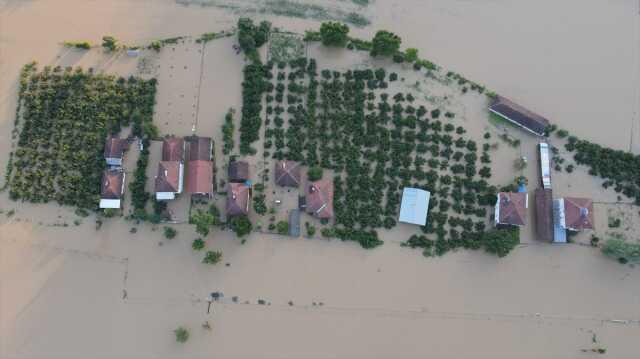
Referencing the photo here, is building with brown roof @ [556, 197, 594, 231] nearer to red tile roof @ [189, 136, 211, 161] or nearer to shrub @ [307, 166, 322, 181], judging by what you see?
shrub @ [307, 166, 322, 181]

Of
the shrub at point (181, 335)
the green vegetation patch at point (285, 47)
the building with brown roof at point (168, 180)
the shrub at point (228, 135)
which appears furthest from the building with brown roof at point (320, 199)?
the shrub at point (181, 335)

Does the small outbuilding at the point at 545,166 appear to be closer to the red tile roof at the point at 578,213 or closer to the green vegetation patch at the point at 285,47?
the red tile roof at the point at 578,213

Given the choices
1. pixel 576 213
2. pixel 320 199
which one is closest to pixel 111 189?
pixel 320 199

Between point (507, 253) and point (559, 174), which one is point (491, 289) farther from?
point (559, 174)

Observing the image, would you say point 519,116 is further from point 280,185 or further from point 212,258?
point 212,258

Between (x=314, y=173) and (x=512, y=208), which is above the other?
(x=314, y=173)

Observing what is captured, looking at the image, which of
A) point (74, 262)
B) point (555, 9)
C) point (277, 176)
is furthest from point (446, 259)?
point (74, 262)

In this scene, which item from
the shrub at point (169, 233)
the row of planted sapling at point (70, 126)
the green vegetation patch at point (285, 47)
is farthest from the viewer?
the green vegetation patch at point (285, 47)
